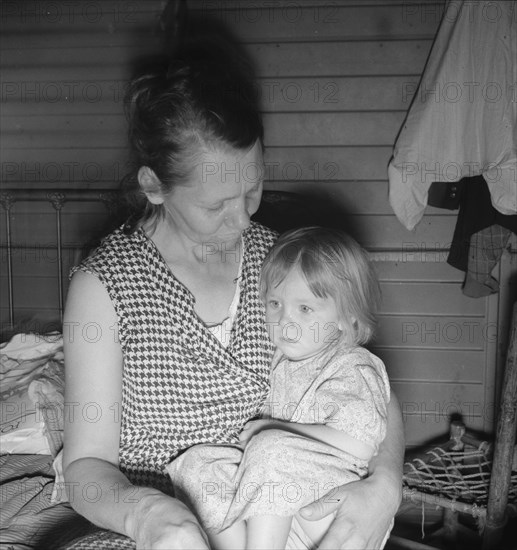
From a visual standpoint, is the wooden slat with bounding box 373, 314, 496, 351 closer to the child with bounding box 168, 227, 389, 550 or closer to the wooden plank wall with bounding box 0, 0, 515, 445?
the wooden plank wall with bounding box 0, 0, 515, 445

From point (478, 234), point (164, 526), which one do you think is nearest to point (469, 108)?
point (478, 234)

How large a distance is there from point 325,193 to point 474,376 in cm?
122

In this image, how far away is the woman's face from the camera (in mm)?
1654

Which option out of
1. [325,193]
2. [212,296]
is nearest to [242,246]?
[212,296]

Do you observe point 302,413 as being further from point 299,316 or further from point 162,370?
point 162,370

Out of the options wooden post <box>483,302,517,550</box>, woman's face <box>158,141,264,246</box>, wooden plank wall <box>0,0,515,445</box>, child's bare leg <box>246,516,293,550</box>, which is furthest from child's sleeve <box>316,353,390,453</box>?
wooden plank wall <box>0,0,515,445</box>

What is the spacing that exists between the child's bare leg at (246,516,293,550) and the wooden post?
972mm

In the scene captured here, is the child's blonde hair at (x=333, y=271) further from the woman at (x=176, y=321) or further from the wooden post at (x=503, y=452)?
the wooden post at (x=503, y=452)

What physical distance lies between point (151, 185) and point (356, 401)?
28.9 inches

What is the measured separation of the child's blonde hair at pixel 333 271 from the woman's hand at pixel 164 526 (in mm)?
656

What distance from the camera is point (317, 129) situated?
353 centimetres

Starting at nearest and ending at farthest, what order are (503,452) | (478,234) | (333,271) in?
(333,271), (503,452), (478,234)

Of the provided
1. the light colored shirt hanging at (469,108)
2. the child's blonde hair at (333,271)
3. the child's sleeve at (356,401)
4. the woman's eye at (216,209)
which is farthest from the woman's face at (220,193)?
the light colored shirt hanging at (469,108)

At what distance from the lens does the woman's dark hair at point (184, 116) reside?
1676mm
